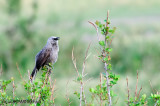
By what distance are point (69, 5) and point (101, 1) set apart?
5056 millimetres

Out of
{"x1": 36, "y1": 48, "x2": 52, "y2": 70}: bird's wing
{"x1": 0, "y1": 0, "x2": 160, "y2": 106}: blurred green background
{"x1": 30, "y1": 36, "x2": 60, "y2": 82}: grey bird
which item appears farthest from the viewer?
{"x1": 0, "y1": 0, "x2": 160, "y2": 106}: blurred green background

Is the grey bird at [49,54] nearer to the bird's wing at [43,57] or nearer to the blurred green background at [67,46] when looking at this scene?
the bird's wing at [43,57]

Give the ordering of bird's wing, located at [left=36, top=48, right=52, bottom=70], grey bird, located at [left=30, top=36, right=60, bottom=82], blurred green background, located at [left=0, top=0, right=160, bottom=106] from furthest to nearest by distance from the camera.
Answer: blurred green background, located at [left=0, top=0, right=160, bottom=106] → grey bird, located at [left=30, top=36, right=60, bottom=82] → bird's wing, located at [left=36, top=48, right=52, bottom=70]

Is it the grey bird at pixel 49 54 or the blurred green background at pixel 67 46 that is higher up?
the blurred green background at pixel 67 46

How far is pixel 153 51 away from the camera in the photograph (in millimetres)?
24125

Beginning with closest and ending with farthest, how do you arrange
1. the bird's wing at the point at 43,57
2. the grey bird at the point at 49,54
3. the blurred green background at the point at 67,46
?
the bird's wing at the point at 43,57
the grey bird at the point at 49,54
the blurred green background at the point at 67,46

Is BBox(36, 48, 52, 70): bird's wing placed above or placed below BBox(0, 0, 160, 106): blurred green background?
below

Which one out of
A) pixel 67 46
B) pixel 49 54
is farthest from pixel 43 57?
pixel 67 46

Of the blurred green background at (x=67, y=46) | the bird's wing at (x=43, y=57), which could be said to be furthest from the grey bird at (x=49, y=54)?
the blurred green background at (x=67, y=46)

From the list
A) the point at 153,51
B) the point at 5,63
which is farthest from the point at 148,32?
the point at 5,63

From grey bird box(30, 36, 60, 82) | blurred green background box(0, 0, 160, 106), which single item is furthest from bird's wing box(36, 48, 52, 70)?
blurred green background box(0, 0, 160, 106)

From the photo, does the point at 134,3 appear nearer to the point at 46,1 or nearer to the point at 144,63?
the point at 46,1

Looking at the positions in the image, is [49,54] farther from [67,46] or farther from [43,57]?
[67,46]

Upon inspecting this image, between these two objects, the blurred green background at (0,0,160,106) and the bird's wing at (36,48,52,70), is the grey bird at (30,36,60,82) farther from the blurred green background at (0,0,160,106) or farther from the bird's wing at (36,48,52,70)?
the blurred green background at (0,0,160,106)
